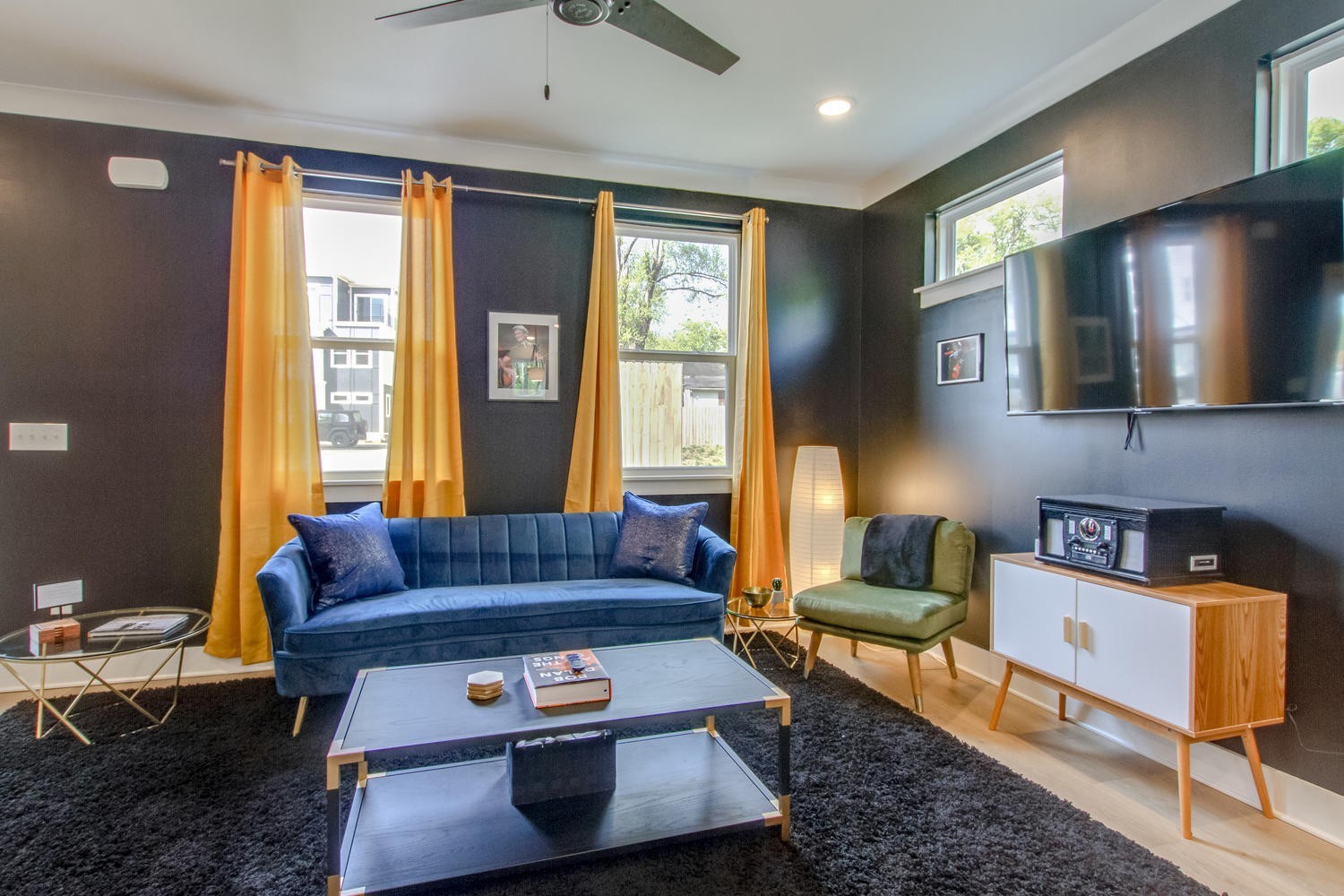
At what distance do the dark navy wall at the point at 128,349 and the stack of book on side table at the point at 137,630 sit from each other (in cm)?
60

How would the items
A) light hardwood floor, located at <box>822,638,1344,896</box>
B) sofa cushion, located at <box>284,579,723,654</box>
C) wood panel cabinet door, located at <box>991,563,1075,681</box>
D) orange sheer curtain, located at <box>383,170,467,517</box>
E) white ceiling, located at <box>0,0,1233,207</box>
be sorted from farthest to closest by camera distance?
1. orange sheer curtain, located at <box>383,170,467,517</box>
2. sofa cushion, located at <box>284,579,723,654</box>
3. white ceiling, located at <box>0,0,1233,207</box>
4. wood panel cabinet door, located at <box>991,563,1075,681</box>
5. light hardwood floor, located at <box>822,638,1344,896</box>

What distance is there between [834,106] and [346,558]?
3042 millimetres

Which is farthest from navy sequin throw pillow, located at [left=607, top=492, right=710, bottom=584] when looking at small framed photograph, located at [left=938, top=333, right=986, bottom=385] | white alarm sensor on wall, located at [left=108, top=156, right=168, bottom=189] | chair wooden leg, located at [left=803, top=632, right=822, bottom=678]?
white alarm sensor on wall, located at [left=108, top=156, right=168, bottom=189]

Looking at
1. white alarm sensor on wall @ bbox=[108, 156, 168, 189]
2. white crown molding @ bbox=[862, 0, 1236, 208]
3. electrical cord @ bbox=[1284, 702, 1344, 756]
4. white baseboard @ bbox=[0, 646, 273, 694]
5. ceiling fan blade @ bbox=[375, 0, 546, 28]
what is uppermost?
white crown molding @ bbox=[862, 0, 1236, 208]

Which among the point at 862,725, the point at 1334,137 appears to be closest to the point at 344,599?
the point at 862,725

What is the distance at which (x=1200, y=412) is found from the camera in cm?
232

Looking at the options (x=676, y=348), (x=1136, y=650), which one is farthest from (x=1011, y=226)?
(x=1136, y=650)

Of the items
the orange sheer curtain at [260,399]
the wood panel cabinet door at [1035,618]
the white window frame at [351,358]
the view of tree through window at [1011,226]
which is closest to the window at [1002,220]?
the view of tree through window at [1011,226]

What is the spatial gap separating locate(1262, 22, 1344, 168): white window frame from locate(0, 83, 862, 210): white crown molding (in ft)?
7.71

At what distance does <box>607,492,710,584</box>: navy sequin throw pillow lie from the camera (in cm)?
327

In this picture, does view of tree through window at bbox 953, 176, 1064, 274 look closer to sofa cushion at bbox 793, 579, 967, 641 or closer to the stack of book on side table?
sofa cushion at bbox 793, 579, 967, 641

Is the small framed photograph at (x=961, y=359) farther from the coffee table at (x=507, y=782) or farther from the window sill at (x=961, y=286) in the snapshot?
the coffee table at (x=507, y=782)

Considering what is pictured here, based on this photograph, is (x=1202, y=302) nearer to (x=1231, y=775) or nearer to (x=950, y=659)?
(x=1231, y=775)

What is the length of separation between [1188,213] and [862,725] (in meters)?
2.15
